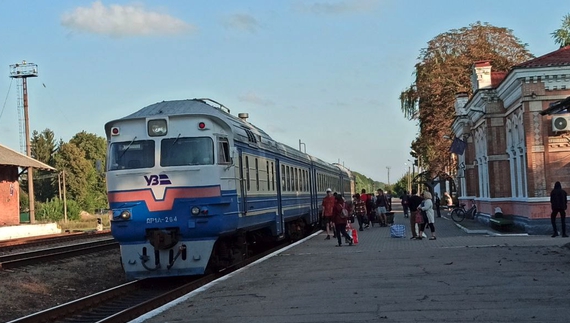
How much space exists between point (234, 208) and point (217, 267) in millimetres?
1446

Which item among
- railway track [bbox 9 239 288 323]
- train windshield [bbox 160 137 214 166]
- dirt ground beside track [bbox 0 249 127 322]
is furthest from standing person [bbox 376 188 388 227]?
train windshield [bbox 160 137 214 166]

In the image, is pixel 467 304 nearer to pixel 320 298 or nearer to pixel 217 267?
pixel 320 298

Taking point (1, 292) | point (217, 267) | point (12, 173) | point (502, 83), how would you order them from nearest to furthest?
point (1, 292) < point (217, 267) < point (502, 83) < point (12, 173)

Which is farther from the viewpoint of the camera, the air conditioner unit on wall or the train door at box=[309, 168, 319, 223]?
the train door at box=[309, 168, 319, 223]

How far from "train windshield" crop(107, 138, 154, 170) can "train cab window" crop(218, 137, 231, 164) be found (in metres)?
1.30

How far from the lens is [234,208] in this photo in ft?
51.4

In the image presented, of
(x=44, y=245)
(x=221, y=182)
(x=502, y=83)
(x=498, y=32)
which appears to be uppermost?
(x=498, y=32)

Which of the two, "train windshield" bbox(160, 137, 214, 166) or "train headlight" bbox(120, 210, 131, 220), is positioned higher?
"train windshield" bbox(160, 137, 214, 166)

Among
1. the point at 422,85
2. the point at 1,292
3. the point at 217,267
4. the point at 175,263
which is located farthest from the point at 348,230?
the point at 422,85

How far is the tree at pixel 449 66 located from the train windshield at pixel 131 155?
1279 inches

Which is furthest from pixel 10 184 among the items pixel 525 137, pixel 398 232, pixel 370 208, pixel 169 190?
pixel 169 190

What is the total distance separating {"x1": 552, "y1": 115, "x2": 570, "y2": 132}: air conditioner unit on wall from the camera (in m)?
23.5

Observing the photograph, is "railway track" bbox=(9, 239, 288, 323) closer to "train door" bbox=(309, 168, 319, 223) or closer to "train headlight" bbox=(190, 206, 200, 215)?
"train headlight" bbox=(190, 206, 200, 215)

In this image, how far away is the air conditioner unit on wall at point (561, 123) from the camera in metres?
23.5
